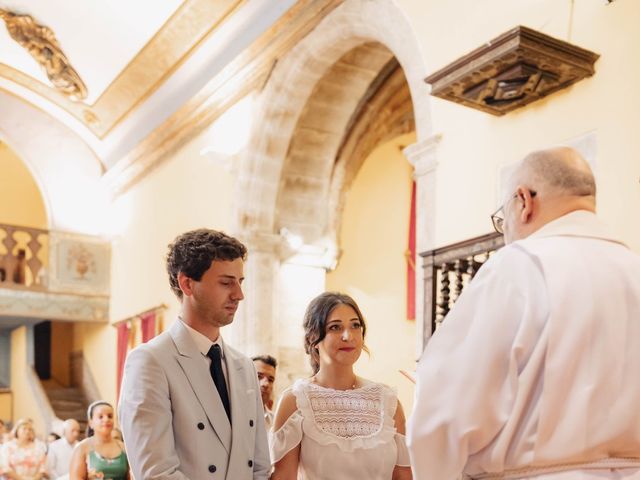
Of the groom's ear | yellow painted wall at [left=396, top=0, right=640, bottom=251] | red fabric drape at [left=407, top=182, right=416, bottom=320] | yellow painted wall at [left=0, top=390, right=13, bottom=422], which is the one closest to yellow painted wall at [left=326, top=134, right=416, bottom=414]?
red fabric drape at [left=407, top=182, right=416, bottom=320]

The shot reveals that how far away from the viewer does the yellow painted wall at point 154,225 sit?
12195 millimetres

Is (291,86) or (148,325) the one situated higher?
(291,86)

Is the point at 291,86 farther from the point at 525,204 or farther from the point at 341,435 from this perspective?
the point at 525,204

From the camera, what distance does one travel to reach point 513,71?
5.89 meters

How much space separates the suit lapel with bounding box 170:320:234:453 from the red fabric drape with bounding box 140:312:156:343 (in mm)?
10181

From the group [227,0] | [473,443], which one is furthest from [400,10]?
[473,443]

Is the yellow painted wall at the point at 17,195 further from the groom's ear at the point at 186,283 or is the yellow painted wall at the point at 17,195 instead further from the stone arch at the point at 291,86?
the groom's ear at the point at 186,283

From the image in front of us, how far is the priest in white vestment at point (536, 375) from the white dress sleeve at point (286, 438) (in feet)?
4.16

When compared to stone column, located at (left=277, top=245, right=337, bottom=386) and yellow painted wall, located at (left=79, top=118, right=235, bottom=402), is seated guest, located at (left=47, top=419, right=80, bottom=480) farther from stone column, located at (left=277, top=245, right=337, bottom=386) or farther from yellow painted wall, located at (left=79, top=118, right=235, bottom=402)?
stone column, located at (left=277, top=245, right=337, bottom=386)

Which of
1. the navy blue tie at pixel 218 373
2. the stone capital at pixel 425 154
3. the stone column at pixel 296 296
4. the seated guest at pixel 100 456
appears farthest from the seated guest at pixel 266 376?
the stone column at pixel 296 296

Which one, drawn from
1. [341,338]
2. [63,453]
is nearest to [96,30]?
[63,453]

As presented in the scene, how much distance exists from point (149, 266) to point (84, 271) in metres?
2.26

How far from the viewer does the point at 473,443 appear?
2246mm

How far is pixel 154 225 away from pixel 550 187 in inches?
473
